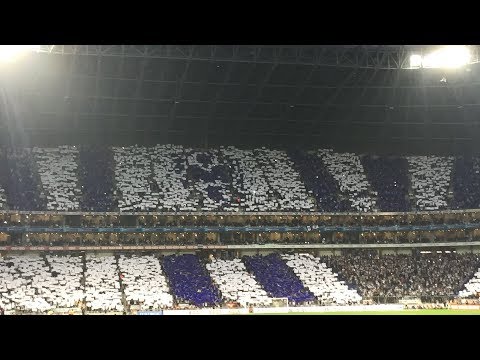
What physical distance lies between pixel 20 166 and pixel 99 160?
5.91 m

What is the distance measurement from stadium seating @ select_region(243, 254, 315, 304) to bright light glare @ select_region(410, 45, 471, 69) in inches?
630

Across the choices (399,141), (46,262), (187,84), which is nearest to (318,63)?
(187,84)

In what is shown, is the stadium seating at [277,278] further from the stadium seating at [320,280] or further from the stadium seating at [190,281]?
the stadium seating at [190,281]

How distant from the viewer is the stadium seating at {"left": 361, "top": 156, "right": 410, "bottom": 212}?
163 ft

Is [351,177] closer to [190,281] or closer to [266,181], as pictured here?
[266,181]

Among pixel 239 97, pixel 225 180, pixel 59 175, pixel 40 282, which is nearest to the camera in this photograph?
pixel 40 282

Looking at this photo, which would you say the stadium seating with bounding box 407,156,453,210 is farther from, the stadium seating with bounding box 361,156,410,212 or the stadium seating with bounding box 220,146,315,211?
the stadium seating with bounding box 220,146,315,211

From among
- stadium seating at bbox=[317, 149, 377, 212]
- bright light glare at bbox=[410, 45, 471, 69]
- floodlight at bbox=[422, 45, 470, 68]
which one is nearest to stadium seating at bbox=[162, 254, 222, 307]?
stadium seating at bbox=[317, 149, 377, 212]

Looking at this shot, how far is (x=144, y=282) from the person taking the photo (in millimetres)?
39281

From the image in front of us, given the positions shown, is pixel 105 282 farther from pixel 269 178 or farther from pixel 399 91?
pixel 399 91

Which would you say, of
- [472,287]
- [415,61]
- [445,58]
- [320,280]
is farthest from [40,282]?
[445,58]

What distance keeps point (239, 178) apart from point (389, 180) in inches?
486

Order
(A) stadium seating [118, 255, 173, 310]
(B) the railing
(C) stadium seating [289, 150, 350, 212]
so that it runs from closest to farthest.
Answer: (A) stadium seating [118, 255, 173, 310], (B) the railing, (C) stadium seating [289, 150, 350, 212]

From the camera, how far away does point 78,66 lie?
41469 mm
